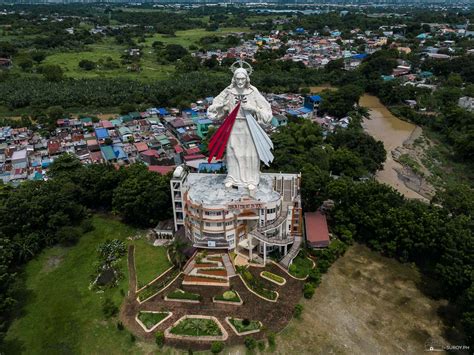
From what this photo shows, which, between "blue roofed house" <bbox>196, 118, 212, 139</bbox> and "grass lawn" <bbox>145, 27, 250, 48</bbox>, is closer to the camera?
"blue roofed house" <bbox>196, 118, 212, 139</bbox>

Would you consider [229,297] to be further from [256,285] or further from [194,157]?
[194,157]

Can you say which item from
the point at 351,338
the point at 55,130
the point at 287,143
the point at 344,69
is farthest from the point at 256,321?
the point at 344,69

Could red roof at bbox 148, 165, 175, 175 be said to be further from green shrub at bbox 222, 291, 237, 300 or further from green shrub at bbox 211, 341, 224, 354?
green shrub at bbox 211, 341, 224, 354

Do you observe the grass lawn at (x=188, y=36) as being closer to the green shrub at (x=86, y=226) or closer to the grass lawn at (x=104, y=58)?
the grass lawn at (x=104, y=58)

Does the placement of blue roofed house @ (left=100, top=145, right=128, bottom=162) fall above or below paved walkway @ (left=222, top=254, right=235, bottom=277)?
below

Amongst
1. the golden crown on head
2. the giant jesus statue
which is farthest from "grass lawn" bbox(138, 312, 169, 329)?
the golden crown on head

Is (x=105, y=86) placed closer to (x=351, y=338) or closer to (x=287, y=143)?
(x=287, y=143)

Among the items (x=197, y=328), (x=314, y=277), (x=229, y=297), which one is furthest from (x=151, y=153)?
(x=197, y=328)
